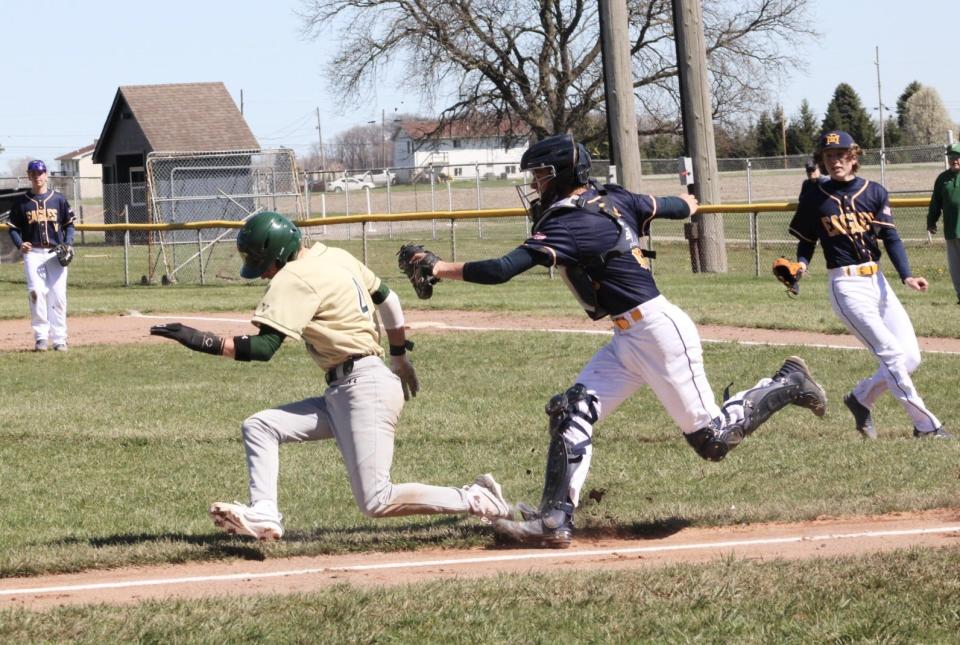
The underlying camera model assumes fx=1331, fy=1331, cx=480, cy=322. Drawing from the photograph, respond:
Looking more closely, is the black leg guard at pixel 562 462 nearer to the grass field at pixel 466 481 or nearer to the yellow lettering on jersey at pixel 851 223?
the grass field at pixel 466 481

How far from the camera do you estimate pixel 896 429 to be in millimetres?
9602

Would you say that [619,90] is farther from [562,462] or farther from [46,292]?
[562,462]

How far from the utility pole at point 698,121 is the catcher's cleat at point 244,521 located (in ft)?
57.6

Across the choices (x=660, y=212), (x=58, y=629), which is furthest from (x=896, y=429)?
(x=58, y=629)

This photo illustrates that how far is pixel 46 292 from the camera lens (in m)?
15.5

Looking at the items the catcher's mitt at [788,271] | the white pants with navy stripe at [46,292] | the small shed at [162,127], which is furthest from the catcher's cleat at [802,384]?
the small shed at [162,127]

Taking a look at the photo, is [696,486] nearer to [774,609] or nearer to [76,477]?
[774,609]

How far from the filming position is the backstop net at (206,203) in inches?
1096

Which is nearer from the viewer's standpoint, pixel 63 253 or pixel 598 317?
pixel 598 317

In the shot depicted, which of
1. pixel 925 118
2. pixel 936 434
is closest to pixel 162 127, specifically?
pixel 936 434

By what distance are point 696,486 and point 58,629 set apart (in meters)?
4.06

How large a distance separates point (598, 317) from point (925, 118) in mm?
81544

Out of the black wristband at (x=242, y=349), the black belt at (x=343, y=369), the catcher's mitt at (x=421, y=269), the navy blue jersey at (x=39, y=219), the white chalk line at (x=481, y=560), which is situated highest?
the navy blue jersey at (x=39, y=219)

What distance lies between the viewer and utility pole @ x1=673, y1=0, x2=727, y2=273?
2250 centimetres
